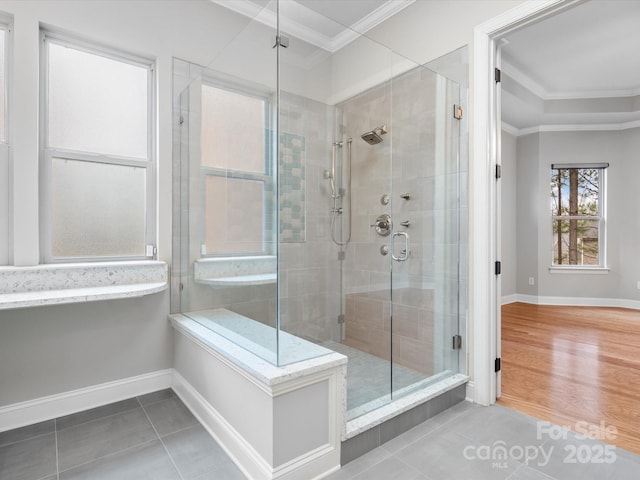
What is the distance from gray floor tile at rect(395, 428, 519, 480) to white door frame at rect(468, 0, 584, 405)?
1.76 feet

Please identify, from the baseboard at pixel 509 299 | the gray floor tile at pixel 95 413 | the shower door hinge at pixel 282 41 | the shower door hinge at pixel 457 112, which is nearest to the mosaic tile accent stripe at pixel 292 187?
the shower door hinge at pixel 282 41

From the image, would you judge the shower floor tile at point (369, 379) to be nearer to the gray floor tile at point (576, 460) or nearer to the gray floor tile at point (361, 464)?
the gray floor tile at point (361, 464)

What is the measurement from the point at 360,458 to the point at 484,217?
1.55 m

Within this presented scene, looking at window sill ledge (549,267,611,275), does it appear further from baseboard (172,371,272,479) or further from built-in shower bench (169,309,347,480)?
baseboard (172,371,272,479)

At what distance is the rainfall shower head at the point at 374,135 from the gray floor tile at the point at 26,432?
8.72ft

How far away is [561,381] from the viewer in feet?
8.52

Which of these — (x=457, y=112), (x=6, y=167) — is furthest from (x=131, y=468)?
(x=457, y=112)

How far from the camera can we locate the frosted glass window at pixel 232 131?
193 cm

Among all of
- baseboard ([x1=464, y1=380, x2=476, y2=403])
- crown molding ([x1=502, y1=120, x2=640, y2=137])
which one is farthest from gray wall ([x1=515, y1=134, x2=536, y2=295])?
baseboard ([x1=464, y1=380, x2=476, y2=403])

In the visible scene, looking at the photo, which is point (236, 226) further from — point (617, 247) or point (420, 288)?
point (617, 247)

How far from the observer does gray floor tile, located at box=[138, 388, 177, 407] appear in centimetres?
229

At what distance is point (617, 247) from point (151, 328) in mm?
6390

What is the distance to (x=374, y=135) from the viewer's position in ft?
8.44

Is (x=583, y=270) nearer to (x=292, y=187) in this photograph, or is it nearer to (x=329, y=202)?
(x=329, y=202)
